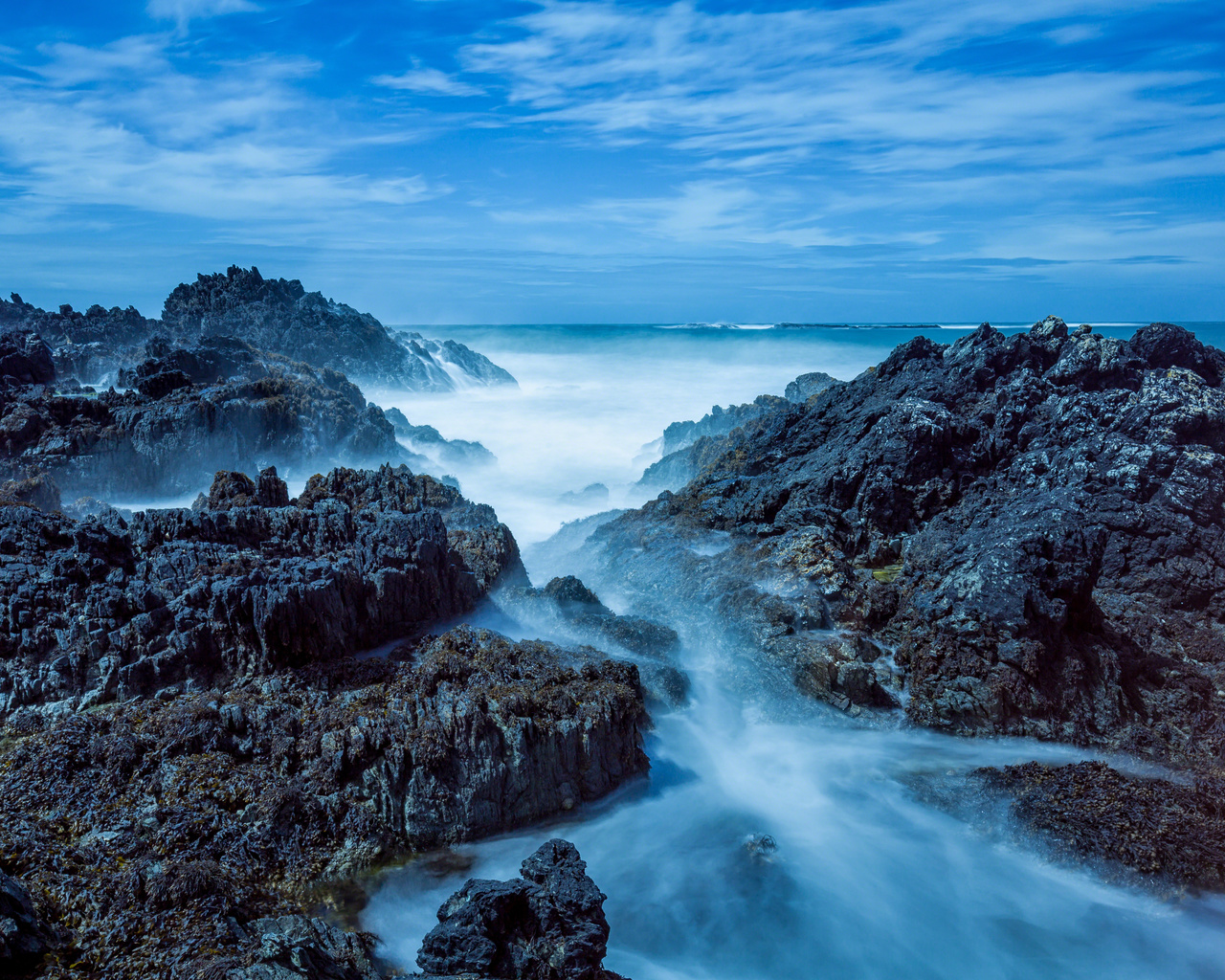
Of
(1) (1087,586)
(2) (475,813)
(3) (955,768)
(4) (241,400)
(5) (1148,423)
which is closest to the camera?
(2) (475,813)

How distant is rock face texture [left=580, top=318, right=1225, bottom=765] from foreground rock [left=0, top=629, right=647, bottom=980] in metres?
5.03

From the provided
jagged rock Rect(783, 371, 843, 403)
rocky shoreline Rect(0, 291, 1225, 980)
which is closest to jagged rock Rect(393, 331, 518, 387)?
jagged rock Rect(783, 371, 843, 403)

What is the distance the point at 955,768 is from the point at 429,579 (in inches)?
349

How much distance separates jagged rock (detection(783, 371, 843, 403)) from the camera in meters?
30.4

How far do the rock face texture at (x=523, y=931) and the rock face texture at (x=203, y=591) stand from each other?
18.3ft

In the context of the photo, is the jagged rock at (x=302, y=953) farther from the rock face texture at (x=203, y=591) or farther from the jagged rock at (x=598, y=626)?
the jagged rock at (x=598, y=626)

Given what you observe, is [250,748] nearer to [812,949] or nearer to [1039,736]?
[812,949]

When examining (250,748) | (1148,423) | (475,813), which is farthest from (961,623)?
(250,748)

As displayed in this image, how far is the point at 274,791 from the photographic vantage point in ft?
26.6

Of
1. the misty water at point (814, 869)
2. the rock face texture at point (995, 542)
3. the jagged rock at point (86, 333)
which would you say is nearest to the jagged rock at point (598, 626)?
the misty water at point (814, 869)

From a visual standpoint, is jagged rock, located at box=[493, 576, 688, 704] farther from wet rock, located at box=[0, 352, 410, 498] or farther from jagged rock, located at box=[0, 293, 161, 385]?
jagged rock, located at box=[0, 293, 161, 385]

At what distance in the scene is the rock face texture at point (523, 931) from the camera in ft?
19.8

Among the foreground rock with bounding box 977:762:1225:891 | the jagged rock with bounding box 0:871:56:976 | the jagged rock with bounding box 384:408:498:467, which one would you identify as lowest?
the foreground rock with bounding box 977:762:1225:891

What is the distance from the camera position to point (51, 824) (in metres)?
7.41
